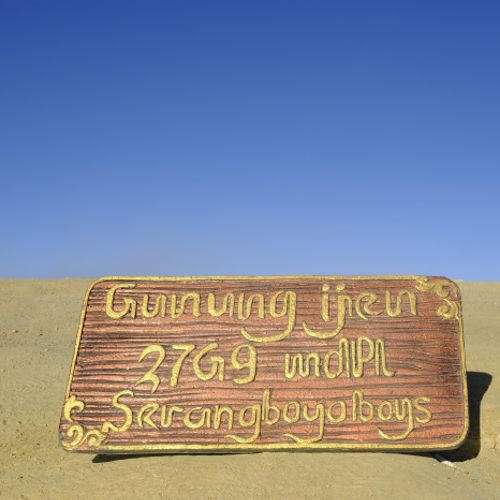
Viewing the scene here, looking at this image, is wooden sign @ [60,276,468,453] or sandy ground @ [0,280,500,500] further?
wooden sign @ [60,276,468,453]

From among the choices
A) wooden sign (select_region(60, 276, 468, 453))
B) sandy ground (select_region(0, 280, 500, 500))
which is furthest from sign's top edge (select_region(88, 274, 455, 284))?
sandy ground (select_region(0, 280, 500, 500))

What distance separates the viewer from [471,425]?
19.3ft

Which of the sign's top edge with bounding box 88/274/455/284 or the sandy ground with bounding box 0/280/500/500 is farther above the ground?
the sign's top edge with bounding box 88/274/455/284

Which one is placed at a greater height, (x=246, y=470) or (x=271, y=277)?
(x=271, y=277)

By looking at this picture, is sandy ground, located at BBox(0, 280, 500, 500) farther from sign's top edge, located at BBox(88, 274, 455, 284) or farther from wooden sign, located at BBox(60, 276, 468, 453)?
sign's top edge, located at BBox(88, 274, 455, 284)

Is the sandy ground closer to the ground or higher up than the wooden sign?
closer to the ground

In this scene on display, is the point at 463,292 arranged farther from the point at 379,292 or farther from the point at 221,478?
the point at 221,478

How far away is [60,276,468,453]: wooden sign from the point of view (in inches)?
203

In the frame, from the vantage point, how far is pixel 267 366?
17.5 feet

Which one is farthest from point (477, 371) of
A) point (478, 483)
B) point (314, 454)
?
point (314, 454)

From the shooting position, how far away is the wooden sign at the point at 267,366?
5.14 meters

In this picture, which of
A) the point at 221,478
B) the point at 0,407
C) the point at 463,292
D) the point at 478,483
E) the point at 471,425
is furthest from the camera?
the point at 463,292

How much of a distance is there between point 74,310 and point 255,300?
42.7 ft

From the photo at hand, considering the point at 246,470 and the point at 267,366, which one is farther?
the point at 267,366
